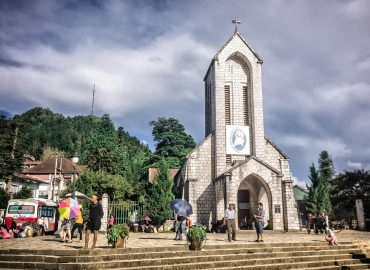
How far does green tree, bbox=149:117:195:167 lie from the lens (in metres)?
55.8

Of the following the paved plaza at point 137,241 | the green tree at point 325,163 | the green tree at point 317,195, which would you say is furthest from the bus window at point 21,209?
the green tree at point 325,163

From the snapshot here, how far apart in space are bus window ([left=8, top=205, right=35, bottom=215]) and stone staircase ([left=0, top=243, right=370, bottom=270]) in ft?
42.2

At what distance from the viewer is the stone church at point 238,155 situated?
953 inches

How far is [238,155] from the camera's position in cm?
2717

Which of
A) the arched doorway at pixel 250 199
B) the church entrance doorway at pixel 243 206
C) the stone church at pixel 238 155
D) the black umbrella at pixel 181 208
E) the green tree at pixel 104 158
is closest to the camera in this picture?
the black umbrella at pixel 181 208

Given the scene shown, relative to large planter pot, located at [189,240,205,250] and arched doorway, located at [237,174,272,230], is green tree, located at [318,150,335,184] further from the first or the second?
large planter pot, located at [189,240,205,250]

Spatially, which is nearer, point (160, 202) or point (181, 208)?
point (181, 208)

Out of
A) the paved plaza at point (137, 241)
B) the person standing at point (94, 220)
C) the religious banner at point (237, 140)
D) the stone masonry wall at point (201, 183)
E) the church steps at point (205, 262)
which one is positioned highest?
the religious banner at point (237, 140)

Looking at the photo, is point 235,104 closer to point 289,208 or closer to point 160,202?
point 289,208

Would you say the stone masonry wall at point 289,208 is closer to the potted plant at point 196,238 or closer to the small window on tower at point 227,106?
the small window on tower at point 227,106

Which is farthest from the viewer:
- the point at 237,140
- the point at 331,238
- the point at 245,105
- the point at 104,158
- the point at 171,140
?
the point at 171,140

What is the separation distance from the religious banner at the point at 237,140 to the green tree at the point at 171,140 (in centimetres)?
2590

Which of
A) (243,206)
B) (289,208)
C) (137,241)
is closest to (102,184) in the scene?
(243,206)

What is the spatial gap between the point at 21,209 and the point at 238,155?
17378 mm
